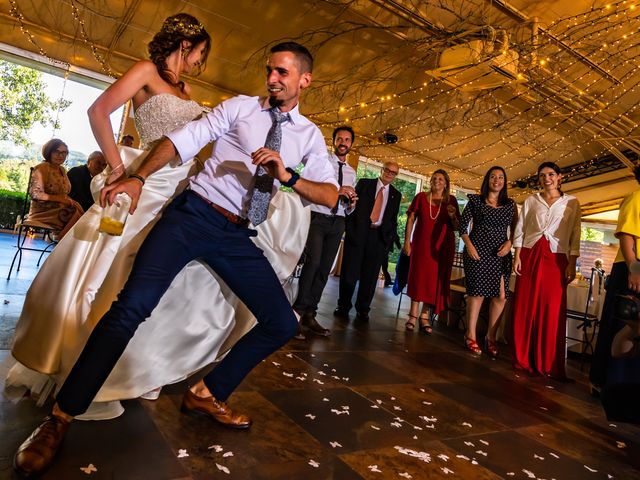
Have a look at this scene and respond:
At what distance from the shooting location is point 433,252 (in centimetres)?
496

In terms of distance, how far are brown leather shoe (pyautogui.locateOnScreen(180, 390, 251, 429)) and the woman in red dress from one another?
11.0 ft

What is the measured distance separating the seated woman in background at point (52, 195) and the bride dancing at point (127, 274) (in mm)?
2449

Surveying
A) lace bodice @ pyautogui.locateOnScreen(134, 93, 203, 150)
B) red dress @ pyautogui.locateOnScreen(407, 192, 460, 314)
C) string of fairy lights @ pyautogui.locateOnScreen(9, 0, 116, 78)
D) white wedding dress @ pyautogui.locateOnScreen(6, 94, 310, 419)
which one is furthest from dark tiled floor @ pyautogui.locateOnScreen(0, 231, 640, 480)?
string of fairy lights @ pyautogui.locateOnScreen(9, 0, 116, 78)

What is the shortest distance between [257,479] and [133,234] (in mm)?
1019

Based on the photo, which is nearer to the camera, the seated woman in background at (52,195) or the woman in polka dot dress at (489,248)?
the seated woman in background at (52,195)

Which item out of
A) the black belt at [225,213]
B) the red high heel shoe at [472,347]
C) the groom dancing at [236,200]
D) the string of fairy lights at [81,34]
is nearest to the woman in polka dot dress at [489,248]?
the red high heel shoe at [472,347]

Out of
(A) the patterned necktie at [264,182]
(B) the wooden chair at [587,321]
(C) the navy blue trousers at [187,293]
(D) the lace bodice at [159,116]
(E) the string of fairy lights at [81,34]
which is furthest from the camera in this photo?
(E) the string of fairy lights at [81,34]

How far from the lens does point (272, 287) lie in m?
1.78

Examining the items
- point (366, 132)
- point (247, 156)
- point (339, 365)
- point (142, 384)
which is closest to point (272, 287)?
point (247, 156)

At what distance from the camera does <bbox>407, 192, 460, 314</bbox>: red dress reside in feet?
16.2

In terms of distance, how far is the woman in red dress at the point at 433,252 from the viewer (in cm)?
492

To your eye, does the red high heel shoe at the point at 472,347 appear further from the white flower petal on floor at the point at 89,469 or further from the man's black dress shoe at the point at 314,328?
the white flower petal on floor at the point at 89,469

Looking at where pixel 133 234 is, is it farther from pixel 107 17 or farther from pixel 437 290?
pixel 107 17

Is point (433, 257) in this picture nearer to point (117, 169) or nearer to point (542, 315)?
point (542, 315)
